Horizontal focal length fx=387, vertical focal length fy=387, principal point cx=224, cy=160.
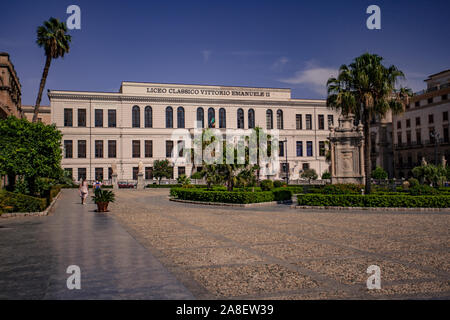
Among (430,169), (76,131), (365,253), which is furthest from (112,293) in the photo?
(76,131)

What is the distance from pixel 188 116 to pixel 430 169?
43081 millimetres

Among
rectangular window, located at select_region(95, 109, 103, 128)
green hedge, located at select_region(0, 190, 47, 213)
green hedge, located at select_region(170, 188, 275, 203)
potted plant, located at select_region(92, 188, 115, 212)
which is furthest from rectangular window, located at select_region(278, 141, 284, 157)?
green hedge, located at select_region(0, 190, 47, 213)

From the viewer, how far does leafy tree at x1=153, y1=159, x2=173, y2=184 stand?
61.4m

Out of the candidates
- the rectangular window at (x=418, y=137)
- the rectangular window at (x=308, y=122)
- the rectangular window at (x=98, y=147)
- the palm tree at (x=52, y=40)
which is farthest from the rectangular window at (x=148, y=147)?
the rectangular window at (x=418, y=137)

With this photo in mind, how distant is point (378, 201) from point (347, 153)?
8.74 meters

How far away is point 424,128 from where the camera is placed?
199ft

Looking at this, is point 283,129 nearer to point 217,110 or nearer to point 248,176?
point 217,110

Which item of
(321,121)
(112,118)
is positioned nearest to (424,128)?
(321,121)

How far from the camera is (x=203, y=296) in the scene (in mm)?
5293

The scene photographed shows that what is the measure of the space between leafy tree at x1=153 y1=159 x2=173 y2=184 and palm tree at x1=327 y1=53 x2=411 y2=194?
41621 mm

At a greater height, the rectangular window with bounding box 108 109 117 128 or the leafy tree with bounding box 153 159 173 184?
the rectangular window with bounding box 108 109 117 128

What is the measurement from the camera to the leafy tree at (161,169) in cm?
6138

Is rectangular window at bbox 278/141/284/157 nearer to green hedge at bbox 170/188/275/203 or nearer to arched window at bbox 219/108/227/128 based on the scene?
arched window at bbox 219/108/227/128

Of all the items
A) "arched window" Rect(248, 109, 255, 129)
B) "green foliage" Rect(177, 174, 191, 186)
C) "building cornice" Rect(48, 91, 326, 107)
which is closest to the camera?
"green foliage" Rect(177, 174, 191, 186)
